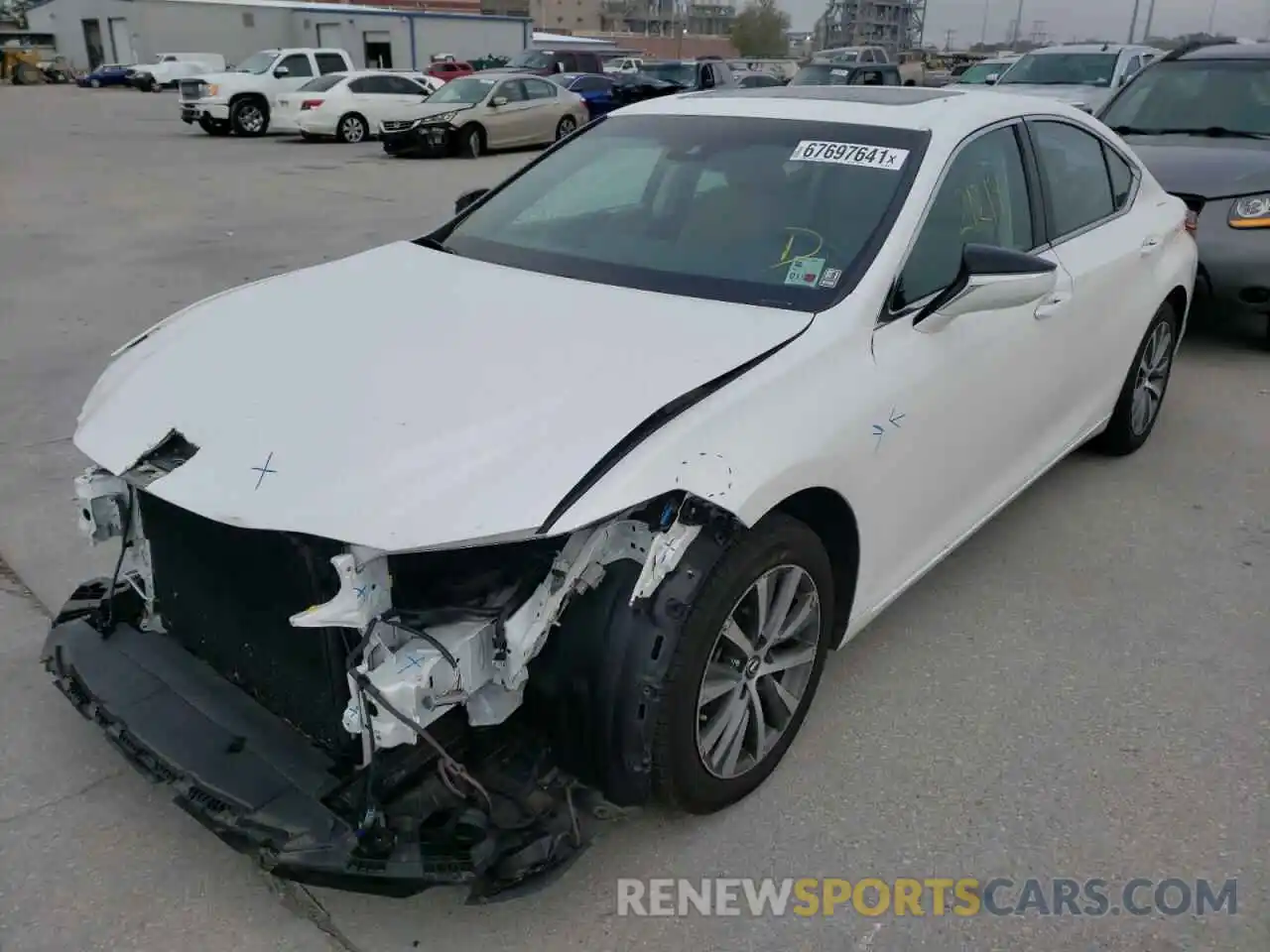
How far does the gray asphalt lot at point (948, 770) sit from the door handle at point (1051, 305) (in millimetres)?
1003

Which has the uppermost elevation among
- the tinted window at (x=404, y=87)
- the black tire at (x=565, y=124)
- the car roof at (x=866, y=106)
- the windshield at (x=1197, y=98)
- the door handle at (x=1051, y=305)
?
the car roof at (x=866, y=106)

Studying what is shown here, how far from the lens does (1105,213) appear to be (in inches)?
171

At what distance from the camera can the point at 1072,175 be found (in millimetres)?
4121

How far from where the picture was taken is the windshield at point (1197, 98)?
7.29 m

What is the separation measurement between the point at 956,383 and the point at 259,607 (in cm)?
207

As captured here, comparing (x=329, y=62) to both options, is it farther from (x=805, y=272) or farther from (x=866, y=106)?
A: (x=805, y=272)

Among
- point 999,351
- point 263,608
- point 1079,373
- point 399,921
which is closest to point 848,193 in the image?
point 999,351

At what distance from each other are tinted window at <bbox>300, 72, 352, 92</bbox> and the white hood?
2138 centimetres

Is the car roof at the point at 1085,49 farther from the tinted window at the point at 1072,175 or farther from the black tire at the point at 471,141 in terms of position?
the tinted window at the point at 1072,175

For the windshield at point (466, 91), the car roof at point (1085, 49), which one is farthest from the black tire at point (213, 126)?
the car roof at point (1085, 49)

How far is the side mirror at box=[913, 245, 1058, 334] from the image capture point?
2949 millimetres

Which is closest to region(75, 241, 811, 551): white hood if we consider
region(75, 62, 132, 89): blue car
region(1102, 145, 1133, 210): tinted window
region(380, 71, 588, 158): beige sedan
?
region(1102, 145, 1133, 210): tinted window

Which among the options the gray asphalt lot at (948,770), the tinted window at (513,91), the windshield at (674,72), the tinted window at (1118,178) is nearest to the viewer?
the gray asphalt lot at (948,770)

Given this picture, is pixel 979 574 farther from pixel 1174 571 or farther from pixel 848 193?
pixel 848 193
